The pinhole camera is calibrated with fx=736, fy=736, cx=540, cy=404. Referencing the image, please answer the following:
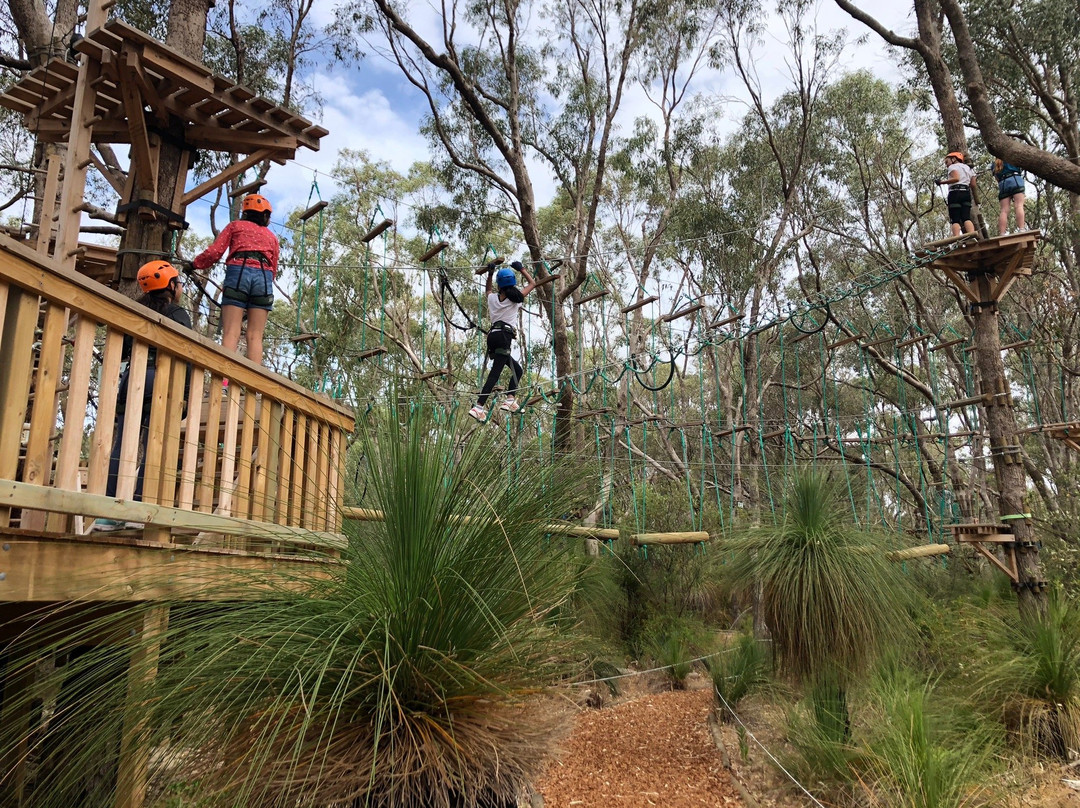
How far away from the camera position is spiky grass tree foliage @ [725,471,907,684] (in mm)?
4391

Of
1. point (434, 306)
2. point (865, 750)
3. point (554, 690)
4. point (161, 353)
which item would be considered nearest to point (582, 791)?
point (865, 750)

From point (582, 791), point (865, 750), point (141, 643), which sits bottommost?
point (582, 791)

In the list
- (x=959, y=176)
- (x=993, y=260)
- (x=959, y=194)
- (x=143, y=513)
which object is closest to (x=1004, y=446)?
(x=993, y=260)

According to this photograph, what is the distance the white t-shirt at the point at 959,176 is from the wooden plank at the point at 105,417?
756 cm

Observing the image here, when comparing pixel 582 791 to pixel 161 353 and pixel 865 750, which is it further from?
pixel 161 353

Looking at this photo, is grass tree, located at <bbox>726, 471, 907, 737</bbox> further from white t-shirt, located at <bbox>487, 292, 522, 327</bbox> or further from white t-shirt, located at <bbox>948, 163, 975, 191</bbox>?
white t-shirt, located at <bbox>948, 163, 975, 191</bbox>

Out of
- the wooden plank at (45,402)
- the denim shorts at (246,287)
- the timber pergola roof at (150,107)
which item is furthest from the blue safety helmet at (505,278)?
the wooden plank at (45,402)

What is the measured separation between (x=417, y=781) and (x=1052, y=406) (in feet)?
54.5

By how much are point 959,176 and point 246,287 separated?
6778 mm

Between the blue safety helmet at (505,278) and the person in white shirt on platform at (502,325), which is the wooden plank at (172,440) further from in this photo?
the blue safety helmet at (505,278)

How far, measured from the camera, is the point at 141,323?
2.01 meters

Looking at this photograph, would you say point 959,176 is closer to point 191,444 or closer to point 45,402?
point 191,444

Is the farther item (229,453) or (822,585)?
(822,585)

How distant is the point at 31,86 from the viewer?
4.02 m
